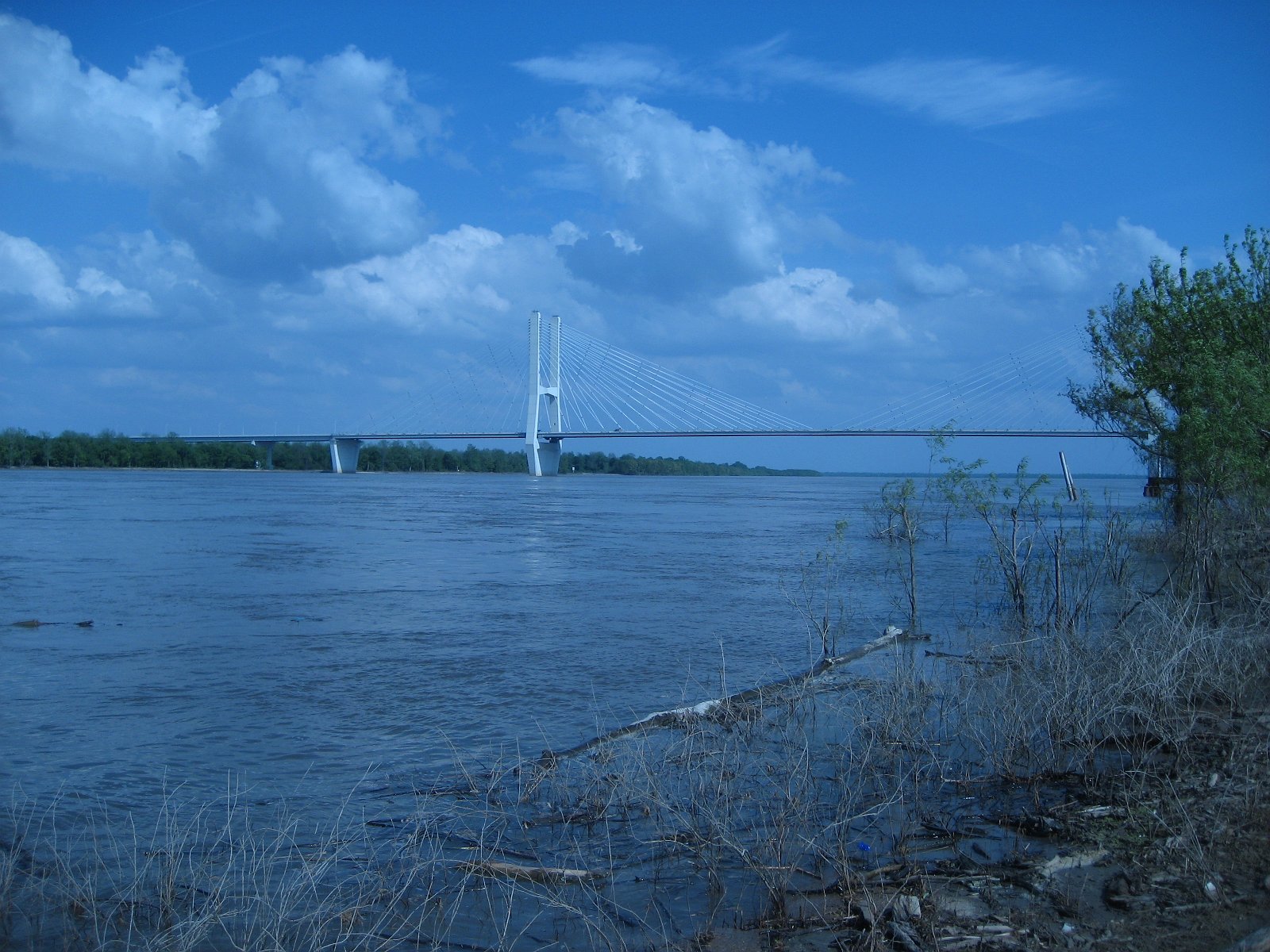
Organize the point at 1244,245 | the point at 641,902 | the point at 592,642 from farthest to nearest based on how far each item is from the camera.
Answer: the point at 1244,245
the point at 592,642
the point at 641,902

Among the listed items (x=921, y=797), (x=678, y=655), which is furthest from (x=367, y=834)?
(x=678, y=655)

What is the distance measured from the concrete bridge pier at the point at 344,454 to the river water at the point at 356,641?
209ft

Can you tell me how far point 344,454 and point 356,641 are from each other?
86.2 metres

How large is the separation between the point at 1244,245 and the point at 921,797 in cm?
1238

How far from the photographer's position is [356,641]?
13195mm

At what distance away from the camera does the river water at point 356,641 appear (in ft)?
27.5

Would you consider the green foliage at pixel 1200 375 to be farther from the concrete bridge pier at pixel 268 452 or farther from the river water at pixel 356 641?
the concrete bridge pier at pixel 268 452

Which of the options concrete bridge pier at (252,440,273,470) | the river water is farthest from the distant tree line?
the river water

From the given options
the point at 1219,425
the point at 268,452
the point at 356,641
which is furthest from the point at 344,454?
the point at 1219,425

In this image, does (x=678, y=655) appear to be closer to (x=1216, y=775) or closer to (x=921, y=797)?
(x=921, y=797)

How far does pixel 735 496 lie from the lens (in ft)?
223

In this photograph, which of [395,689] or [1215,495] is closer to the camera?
[395,689]

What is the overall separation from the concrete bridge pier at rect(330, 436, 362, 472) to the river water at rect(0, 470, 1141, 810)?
209 feet

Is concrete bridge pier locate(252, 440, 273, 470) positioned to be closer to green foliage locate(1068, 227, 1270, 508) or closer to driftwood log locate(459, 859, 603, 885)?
green foliage locate(1068, 227, 1270, 508)
